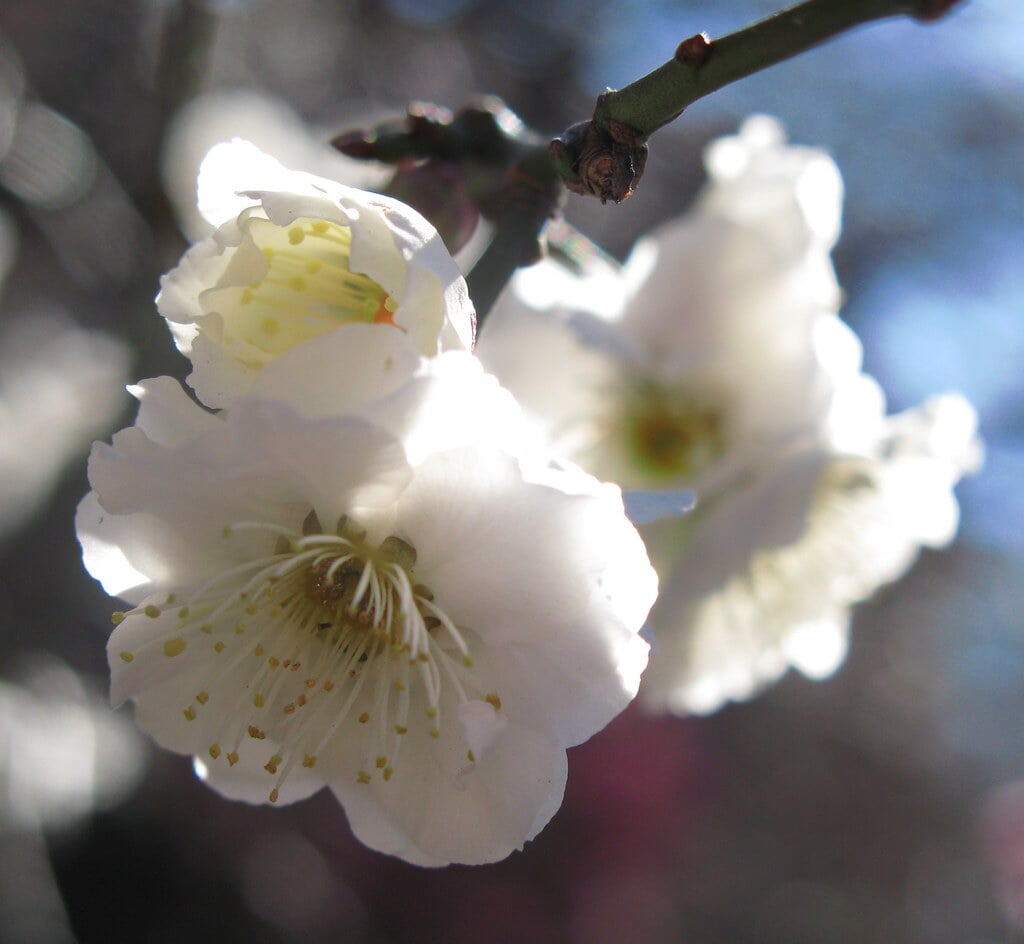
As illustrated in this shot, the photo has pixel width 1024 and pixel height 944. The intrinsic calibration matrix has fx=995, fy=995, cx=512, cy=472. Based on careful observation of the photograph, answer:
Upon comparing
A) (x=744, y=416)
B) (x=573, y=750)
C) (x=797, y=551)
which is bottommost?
(x=573, y=750)

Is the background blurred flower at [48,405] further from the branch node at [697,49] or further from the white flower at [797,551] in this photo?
the branch node at [697,49]

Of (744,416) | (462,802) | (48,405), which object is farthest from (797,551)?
(48,405)

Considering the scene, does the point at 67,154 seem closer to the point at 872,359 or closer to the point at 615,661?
the point at 615,661

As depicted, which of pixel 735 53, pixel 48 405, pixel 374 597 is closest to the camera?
pixel 735 53

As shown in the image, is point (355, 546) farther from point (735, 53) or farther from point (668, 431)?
point (668, 431)

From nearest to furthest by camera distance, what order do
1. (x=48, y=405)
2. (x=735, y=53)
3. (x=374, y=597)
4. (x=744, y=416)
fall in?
(x=735, y=53), (x=374, y=597), (x=744, y=416), (x=48, y=405)

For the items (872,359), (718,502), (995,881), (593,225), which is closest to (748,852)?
(995,881)

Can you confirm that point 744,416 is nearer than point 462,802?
No

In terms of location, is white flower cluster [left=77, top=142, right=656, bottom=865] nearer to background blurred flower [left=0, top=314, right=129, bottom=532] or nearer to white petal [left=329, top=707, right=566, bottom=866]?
white petal [left=329, top=707, right=566, bottom=866]

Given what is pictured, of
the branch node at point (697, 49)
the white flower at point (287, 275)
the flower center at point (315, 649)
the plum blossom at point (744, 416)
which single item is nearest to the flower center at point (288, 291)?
the white flower at point (287, 275)
